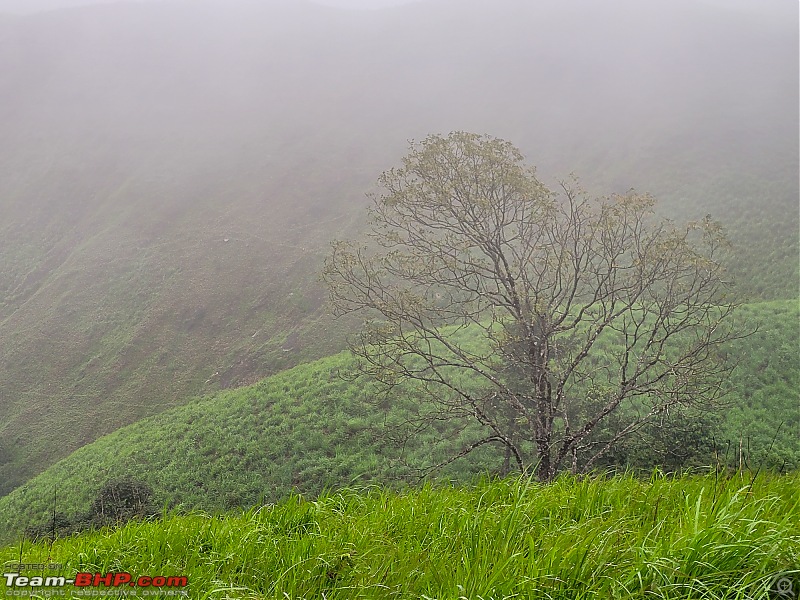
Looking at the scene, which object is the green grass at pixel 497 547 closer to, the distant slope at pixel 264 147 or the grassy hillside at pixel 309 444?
the grassy hillside at pixel 309 444

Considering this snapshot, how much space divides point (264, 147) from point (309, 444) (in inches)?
2234

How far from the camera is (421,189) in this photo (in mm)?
12391

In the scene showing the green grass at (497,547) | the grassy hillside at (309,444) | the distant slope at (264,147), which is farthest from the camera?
the distant slope at (264,147)

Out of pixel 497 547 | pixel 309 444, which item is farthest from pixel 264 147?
pixel 497 547

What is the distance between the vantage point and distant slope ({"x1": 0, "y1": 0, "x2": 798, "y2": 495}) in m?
34.6

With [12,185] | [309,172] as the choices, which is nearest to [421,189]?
[309,172]

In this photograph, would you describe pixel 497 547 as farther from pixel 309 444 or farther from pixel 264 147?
pixel 264 147

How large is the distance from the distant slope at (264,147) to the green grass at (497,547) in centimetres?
2671

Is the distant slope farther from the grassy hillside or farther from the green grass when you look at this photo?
the green grass

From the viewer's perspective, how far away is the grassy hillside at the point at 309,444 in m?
16.9

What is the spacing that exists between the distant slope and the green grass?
26713mm

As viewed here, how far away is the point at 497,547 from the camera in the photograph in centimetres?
359

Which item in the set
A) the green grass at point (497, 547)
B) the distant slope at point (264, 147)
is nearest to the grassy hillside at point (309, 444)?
the distant slope at point (264, 147)

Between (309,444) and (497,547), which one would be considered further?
(309,444)
